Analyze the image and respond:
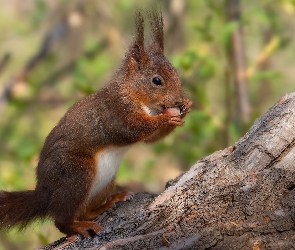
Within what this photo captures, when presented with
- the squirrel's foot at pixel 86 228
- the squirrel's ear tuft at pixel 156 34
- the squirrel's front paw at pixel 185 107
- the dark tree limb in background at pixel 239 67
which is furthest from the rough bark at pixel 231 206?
the dark tree limb in background at pixel 239 67

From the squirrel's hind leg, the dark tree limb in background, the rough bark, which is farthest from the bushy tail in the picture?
the dark tree limb in background

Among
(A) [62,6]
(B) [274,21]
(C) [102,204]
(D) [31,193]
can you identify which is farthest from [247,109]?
(A) [62,6]

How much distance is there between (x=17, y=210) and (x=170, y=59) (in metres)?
1.89

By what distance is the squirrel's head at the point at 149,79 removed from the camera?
2580 millimetres

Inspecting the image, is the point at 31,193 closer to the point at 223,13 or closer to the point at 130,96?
the point at 130,96

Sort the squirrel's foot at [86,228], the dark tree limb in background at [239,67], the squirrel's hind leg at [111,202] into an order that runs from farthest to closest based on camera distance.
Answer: the dark tree limb in background at [239,67] < the squirrel's hind leg at [111,202] < the squirrel's foot at [86,228]

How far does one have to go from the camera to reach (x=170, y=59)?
12.3ft

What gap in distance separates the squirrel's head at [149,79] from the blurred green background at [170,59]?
17 centimetres

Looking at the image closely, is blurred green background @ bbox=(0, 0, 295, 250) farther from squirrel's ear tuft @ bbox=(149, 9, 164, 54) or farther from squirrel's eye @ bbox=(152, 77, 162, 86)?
squirrel's eye @ bbox=(152, 77, 162, 86)

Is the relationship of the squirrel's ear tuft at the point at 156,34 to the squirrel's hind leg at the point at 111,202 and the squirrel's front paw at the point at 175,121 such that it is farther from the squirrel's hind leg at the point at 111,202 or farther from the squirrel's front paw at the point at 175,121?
the squirrel's hind leg at the point at 111,202

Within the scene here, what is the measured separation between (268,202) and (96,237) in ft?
2.22

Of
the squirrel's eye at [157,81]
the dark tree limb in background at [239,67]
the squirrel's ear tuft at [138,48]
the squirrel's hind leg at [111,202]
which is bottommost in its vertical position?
the squirrel's hind leg at [111,202]

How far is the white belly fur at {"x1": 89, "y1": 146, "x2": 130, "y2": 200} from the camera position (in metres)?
2.37

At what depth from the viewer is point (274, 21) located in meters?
4.02
